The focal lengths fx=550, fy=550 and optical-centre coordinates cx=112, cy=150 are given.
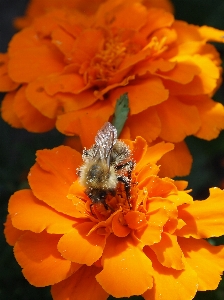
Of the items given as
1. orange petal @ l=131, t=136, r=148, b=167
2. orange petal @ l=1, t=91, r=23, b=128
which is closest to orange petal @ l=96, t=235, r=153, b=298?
orange petal @ l=131, t=136, r=148, b=167

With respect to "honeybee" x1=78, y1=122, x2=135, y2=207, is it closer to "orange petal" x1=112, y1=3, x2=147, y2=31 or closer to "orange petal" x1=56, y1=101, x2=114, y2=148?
"orange petal" x1=56, y1=101, x2=114, y2=148

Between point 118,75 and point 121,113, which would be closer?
point 121,113

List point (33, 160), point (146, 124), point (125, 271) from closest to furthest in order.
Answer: point (125, 271) → point (146, 124) → point (33, 160)

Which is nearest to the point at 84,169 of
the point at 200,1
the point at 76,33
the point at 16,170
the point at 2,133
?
the point at 76,33

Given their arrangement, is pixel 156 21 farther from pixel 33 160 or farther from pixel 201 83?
pixel 33 160

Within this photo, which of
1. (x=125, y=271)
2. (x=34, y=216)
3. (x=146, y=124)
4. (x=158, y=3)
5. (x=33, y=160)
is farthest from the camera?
(x=33, y=160)

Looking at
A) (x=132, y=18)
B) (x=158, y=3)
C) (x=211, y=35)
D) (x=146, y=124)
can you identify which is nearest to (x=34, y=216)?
(x=146, y=124)

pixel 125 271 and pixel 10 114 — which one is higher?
pixel 125 271

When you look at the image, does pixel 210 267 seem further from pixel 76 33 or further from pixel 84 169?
pixel 76 33
